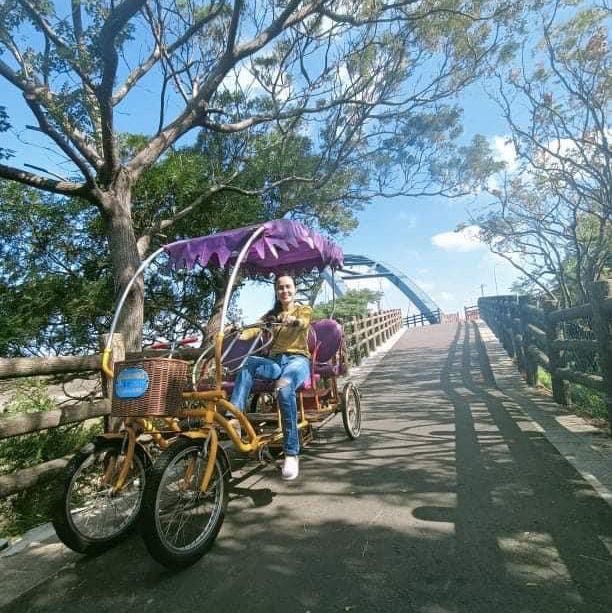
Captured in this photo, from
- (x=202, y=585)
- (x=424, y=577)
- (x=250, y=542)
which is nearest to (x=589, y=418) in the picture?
(x=424, y=577)

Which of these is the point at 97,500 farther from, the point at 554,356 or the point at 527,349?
the point at 527,349

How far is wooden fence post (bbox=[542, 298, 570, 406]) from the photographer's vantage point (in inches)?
240

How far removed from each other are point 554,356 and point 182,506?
5.61 meters

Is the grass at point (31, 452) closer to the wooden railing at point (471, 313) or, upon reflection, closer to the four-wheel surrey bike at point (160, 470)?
the four-wheel surrey bike at point (160, 470)

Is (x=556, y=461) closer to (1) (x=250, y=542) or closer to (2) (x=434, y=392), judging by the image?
(1) (x=250, y=542)

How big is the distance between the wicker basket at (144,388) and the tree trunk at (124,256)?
3.46m

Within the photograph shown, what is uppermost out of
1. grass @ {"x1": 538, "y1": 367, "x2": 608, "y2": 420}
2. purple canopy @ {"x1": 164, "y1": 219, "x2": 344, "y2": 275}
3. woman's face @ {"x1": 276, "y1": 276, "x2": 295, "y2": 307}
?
purple canopy @ {"x1": 164, "y1": 219, "x2": 344, "y2": 275}

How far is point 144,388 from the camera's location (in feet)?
9.07

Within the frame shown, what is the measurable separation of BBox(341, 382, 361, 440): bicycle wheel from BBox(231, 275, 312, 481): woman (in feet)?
3.95

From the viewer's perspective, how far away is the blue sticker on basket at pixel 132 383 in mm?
2768

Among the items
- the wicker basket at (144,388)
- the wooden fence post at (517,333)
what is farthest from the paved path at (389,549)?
the wooden fence post at (517,333)

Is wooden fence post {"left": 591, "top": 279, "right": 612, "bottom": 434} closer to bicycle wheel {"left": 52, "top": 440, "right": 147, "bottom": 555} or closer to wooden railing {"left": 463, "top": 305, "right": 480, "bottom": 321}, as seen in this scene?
bicycle wheel {"left": 52, "top": 440, "right": 147, "bottom": 555}

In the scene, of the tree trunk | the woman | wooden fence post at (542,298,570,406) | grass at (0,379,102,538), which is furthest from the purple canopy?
wooden fence post at (542,298,570,406)

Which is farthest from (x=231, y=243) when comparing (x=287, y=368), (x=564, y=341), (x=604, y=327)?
(x=564, y=341)
